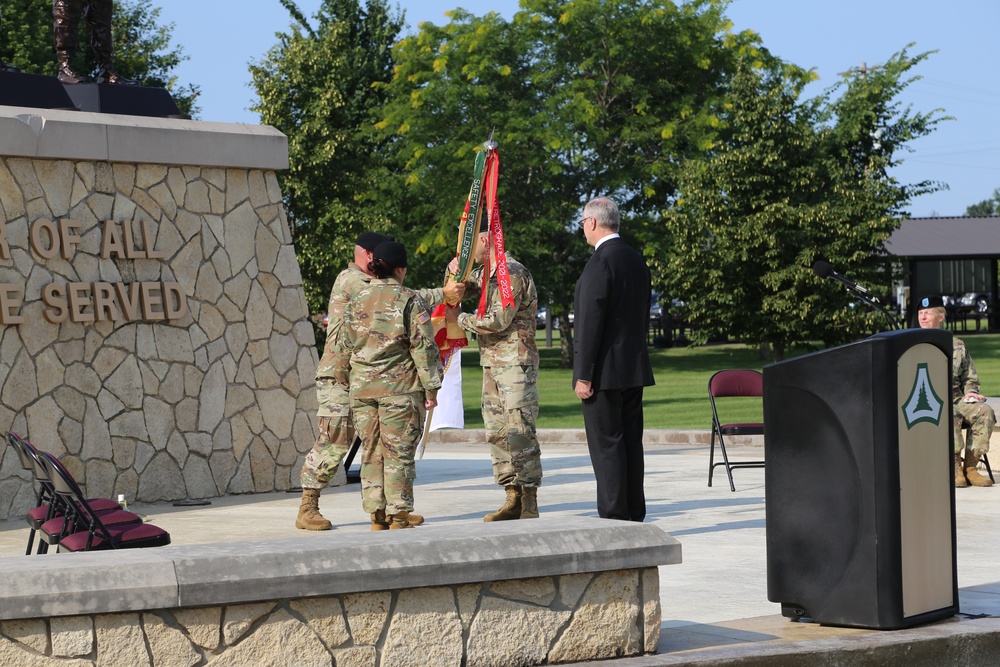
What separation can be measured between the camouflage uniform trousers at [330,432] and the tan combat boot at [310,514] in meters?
0.05

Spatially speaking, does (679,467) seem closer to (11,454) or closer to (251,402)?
(251,402)

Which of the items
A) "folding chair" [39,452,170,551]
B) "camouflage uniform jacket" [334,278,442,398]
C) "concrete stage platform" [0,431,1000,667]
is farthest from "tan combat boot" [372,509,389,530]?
"folding chair" [39,452,170,551]

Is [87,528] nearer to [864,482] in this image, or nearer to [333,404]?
[333,404]

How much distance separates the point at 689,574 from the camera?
7312 millimetres

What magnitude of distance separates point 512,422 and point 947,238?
51.3m

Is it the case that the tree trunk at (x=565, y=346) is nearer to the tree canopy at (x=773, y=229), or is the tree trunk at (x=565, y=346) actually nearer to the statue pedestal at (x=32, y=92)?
the tree canopy at (x=773, y=229)

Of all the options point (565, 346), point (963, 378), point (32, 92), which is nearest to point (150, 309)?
point (32, 92)

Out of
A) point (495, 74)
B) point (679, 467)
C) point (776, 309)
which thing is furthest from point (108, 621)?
point (495, 74)

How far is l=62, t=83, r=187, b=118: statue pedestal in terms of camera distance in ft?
36.0

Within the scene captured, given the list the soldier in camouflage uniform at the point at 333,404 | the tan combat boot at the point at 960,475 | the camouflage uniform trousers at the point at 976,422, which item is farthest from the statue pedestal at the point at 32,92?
the tan combat boot at the point at 960,475

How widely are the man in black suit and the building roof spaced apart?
45.7 meters

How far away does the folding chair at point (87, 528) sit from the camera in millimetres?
6039

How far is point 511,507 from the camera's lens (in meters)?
9.08

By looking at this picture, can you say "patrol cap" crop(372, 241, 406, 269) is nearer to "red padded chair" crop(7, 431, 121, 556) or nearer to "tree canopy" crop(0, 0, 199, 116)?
"red padded chair" crop(7, 431, 121, 556)
